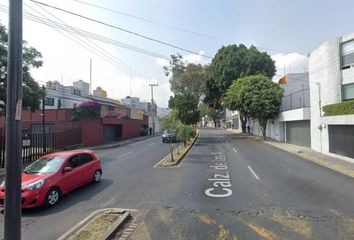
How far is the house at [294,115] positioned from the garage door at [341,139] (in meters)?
5.86

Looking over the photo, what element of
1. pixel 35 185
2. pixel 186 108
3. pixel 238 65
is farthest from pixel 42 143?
pixel 238 65

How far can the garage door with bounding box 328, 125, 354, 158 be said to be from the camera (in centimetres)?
2016

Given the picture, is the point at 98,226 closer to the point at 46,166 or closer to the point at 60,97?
the point at 46,166

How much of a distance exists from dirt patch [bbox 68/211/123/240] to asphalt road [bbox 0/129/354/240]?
56 centimetres

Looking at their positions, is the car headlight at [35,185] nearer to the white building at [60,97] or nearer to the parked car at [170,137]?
the parked car at [170,137]

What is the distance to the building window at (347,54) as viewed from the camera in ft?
72.7

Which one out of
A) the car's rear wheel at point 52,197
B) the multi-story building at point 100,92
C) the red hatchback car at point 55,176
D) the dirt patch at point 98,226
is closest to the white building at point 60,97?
the multi-story building at point 100,92

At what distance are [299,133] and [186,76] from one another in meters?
34.3

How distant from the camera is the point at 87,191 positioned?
38.3 feet

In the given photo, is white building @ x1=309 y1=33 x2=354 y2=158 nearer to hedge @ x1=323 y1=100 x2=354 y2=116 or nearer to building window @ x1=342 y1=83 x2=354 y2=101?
building window @ x1=342 y1=83 x2=354 y2=101

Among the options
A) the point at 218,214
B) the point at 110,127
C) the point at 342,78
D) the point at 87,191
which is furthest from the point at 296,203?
the point at 110,127

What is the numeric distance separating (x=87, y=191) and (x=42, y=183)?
89.9 inches

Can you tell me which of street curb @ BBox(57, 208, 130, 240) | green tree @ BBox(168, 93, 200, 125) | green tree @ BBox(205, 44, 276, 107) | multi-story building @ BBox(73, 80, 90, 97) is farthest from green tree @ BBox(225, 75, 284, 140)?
multi-story building @ BBox(73, 80, 90, 97)

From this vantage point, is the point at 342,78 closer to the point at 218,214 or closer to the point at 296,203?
the point at 296,203
